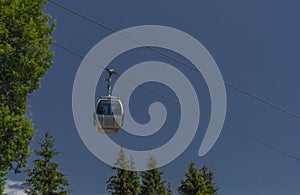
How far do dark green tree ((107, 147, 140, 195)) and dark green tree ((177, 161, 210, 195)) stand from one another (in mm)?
6295

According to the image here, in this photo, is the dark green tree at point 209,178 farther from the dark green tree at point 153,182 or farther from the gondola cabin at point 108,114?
the gondola cabin at point 108,114

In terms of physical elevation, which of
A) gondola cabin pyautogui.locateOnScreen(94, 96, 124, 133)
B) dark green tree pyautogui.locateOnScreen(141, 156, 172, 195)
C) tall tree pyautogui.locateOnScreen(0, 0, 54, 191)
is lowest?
gondola cabin pyautogui.locateOnScreen(94, 96, 124, 133)

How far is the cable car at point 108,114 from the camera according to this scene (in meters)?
17.5

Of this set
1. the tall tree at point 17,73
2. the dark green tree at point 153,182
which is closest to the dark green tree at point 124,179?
the dark green tree at point 153,182

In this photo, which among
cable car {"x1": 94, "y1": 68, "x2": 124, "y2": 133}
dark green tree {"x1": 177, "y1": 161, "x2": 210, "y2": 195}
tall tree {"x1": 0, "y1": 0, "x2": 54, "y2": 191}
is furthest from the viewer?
dark green tree {"x1": 177, "y1": 161, "x2": 210, "y2": 195}

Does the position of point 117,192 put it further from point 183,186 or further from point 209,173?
point 209,173

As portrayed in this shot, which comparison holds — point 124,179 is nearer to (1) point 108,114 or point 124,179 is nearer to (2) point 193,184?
(2) point 193,184

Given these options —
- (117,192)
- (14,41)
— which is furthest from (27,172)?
(14,41)

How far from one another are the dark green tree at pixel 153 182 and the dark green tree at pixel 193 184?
4861mm

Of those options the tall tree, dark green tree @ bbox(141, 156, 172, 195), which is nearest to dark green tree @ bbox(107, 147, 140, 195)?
dark green tree @ bbox(141, 156, 172, 195)

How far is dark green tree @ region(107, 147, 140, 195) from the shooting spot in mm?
52500

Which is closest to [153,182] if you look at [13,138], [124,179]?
[124,179]

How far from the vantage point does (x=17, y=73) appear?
22.1 m

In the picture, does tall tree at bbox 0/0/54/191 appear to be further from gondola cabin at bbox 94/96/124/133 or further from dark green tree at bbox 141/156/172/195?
dark green tree at bbox 141/156/172/195
